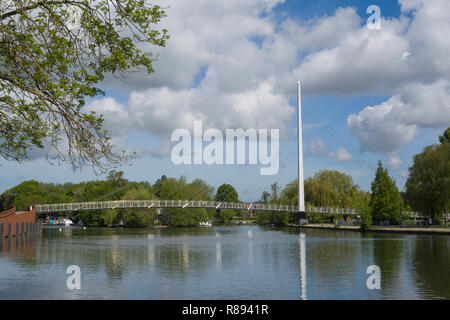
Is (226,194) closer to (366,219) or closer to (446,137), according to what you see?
(446,137)

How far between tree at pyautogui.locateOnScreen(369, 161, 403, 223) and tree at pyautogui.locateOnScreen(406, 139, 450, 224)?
8.43 metres

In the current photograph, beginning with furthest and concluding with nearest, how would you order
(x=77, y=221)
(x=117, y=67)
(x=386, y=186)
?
(x=77, y=221) → (x=386, y=186) → (x=117, y=67)

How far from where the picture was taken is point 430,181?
163 ft

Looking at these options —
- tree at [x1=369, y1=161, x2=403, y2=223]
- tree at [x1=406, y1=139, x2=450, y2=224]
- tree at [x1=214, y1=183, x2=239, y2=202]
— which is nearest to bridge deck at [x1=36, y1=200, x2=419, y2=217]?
tree at [x1=369, y1=161, x2=403, y2=223]

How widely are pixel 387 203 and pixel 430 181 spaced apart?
38.5 ft

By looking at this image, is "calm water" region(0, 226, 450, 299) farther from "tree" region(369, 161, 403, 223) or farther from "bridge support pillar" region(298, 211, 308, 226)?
"bridge support pillar" region(298, 211, 308, 226)

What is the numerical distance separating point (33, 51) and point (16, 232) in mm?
44561

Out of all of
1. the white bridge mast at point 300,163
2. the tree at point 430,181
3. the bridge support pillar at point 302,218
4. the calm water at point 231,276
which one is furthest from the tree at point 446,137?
the calm water at point 231,276

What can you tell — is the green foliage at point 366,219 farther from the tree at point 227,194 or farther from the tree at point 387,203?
the tree at point 227,194

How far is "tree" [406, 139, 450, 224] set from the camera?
4894 cm

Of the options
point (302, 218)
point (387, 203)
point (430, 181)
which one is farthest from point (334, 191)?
point (430, 181)

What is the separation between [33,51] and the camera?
1146 centimetres

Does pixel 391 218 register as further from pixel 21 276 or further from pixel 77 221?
pixel 77 221
